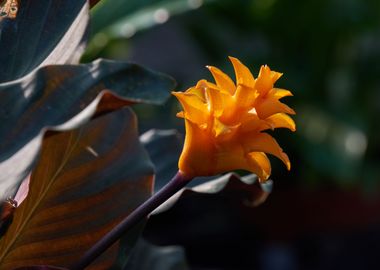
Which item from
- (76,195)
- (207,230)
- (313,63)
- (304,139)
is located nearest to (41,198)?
(76,195)

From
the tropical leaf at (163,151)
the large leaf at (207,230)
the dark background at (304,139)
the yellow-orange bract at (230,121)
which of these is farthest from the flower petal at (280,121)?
the large leaf at (207,230)

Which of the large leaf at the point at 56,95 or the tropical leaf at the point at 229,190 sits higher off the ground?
the large leaf at the point at 56,95

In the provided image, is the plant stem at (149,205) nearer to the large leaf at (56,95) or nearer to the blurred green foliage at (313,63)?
the large leaf at (56,95)

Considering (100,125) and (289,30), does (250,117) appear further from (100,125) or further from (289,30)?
(289,30)

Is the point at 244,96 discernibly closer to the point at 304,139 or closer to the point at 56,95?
the point at 56,95

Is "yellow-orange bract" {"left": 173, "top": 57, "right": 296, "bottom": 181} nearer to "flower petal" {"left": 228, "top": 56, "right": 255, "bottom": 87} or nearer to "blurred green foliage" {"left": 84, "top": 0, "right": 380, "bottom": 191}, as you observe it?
"flower petal" {"left": 228, "top": 56, "right": 255, "bottom": 87}

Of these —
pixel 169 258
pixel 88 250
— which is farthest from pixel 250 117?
pixel 169 258

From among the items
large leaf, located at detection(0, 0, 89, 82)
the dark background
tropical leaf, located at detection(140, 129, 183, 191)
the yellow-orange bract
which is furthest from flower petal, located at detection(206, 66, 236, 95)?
the dark background
